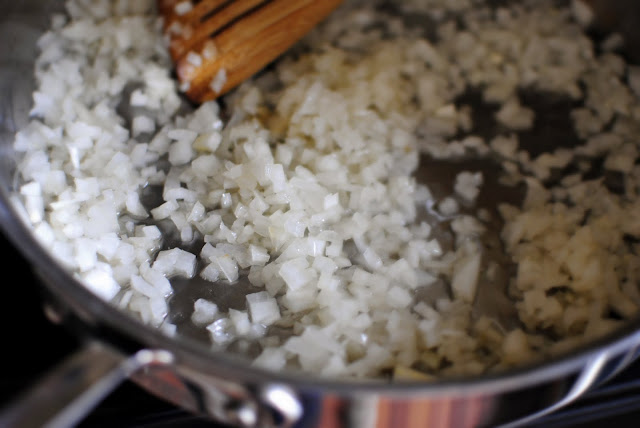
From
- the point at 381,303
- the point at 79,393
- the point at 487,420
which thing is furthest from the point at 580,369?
the point at 79,393

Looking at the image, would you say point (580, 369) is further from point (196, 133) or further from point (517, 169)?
point (196, 133)

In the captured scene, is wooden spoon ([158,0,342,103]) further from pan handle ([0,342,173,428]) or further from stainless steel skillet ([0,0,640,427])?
pan handle ([0,342,173,428])

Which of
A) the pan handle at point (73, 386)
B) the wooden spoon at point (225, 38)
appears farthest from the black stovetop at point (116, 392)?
the wooden spoon at point (225, 38)

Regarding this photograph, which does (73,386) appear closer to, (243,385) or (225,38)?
(243,385)

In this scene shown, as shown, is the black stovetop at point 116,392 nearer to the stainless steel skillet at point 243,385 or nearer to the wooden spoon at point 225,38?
the stainless steel skillet at point 243,385

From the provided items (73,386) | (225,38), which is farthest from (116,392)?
(225,38)

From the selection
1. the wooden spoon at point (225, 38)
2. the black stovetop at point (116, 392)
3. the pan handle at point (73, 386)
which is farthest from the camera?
the wooden spoon at point (225, 38)
